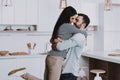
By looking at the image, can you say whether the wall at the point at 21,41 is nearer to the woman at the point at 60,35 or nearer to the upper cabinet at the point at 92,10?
the upper cabinet at the point at 92,10

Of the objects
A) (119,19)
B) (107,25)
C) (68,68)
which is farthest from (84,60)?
(68,68)

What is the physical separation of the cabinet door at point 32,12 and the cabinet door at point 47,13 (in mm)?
93

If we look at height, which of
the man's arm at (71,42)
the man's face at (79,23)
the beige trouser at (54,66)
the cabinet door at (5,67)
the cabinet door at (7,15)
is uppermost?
the cabinet door at (7,15)

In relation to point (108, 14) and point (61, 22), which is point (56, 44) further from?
point (108, 14)

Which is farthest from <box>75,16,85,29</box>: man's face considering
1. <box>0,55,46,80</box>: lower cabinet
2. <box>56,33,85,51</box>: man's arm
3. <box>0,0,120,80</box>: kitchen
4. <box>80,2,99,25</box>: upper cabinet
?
<box>80,2,99,25</box>: upper cabinet

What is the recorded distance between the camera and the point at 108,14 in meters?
6.20

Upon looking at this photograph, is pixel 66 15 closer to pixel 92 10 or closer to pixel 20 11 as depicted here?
pixel 20 11

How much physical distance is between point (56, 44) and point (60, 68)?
246 mm

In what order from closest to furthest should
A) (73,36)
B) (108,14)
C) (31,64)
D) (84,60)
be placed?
(73,36)
(31,64)
(84,60)
(108,14)

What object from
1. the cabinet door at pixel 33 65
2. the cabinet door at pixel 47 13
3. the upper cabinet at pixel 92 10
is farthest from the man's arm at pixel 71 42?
the upper cabinet at pixel 92 10

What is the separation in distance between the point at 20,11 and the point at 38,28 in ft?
1.80

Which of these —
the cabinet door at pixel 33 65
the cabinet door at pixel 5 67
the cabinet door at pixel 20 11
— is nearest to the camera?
the cabinet door at pixel 5 67

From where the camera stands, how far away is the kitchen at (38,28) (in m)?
5.27

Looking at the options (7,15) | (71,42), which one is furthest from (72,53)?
(7,15)
